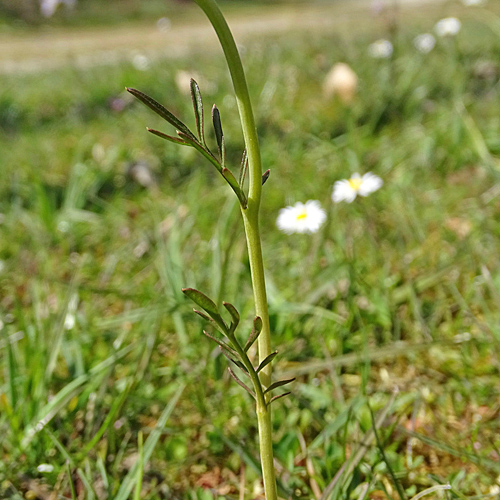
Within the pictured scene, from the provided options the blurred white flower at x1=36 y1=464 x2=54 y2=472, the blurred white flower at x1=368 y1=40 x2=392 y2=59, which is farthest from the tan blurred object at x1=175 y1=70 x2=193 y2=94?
the blurred white flower at x1=36 y1=464 x2=54 y2=472

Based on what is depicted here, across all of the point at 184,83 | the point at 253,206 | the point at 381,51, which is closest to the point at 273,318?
the point at 253,206

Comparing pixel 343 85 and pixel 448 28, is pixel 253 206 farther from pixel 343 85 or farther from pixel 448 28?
pixel 448 28

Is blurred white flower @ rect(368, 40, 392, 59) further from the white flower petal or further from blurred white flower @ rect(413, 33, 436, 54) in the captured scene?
the white flower petal

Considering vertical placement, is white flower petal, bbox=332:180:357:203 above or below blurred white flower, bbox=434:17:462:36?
below

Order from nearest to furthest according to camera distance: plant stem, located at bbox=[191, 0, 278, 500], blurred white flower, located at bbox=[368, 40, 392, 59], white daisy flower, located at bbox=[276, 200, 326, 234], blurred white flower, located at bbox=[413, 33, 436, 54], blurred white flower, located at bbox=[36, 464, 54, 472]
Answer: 1. plant stem, located at bbox=[191, 0, 278, 500]
2. blurred white flower, located at bbox=[36, 464, 54, 472]
3. white daisy flower, located at bbox=[276, 200, 326, 234]
4. blurred white flower, located at bbox=[368, 40, 392, 59]
5. blurred white flower, located at bbox=[413, 33, 436, 54]

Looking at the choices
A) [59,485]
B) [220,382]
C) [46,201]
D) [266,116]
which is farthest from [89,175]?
[59,485]

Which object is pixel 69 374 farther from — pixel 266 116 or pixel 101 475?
pixel 266 116
